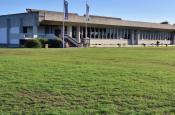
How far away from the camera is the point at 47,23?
2554 inches

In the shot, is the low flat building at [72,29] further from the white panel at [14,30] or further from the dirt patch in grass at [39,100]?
the dirt patch in grass at [39,100]

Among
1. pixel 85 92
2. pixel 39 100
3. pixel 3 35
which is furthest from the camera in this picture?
pixel 3 35

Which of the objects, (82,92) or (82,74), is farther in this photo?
(82,74)

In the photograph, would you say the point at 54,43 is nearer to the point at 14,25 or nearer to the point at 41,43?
the point at 41,43

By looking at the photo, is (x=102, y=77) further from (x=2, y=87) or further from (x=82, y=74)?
(x=2, y=87)

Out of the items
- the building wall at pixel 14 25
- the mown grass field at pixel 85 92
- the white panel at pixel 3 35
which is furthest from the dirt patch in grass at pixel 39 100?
the white panel at pixel 3 35

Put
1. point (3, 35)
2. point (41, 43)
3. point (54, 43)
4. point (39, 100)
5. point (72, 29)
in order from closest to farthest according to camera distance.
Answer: point (39, 100) → point (41, 43) → point (54, 43) → point (3, 35) → point (72, 29)

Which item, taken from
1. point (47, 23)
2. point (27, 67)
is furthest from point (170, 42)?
point (27, 67)

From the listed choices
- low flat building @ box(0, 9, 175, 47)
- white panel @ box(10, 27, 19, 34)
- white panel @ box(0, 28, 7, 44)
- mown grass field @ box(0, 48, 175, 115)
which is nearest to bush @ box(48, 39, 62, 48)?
low flat building @ box(0, 9, 175, 47)

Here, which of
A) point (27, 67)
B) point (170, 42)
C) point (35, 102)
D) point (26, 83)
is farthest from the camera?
point (170, 42)

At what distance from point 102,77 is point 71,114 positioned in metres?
4.30

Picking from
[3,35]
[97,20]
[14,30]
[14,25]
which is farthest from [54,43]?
[97,20]

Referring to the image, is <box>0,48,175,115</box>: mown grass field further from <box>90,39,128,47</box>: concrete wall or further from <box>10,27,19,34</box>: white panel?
<box>90,39,128,47</box>: concrete wall

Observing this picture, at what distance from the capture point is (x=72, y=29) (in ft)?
233
